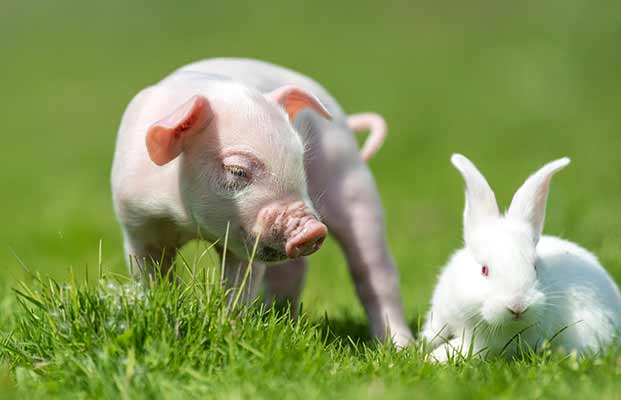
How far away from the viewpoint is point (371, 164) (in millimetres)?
12047

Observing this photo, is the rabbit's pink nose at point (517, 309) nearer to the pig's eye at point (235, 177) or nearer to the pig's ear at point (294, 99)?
the pig's eye at point (235, 177)

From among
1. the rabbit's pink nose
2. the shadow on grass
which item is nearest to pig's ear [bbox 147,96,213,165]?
the shadow on grass

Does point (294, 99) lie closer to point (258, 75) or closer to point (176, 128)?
point (258, 75)

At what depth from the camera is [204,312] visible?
3732 millimetres

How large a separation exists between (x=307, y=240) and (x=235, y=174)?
1.52 feet

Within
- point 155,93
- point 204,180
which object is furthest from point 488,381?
point 155,93

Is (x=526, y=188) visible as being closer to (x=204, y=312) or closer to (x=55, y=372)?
(x=204, y=312)

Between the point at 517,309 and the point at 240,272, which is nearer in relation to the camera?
the point at 517,309

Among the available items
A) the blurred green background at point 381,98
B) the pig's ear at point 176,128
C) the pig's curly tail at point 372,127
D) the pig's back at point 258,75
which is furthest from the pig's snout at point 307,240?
the pig's curly tail at point 372,127

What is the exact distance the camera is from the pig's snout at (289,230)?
397 centimetres

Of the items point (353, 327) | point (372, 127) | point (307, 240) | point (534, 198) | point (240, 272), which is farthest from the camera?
point (372, 127)

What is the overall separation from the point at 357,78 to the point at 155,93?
12.3m

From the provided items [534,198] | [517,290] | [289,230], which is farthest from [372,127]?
[517,290]

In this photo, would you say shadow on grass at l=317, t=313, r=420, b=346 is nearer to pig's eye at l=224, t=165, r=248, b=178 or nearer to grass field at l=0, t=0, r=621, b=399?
grass field at l=0, t=0, r=621, b=399
